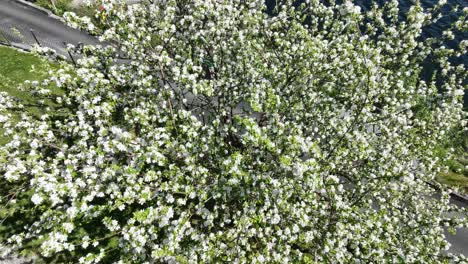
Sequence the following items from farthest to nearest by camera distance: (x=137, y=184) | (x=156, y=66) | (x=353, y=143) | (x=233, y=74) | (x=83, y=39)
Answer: (x=83, y=39), (x=233, y=74), (x=156, y=66), (x=353, y=143), (x=137, y=184)

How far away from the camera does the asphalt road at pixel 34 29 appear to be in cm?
2406

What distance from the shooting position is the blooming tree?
320 inches

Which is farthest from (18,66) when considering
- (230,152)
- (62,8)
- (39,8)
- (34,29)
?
(230,152)

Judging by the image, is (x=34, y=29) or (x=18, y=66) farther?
(x=34, y=29)

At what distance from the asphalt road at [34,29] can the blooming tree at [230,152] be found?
15414 mm

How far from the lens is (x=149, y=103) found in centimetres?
1030

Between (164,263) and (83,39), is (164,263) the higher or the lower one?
the lower one

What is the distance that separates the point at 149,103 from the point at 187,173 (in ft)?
9.15

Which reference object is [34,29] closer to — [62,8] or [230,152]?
[62,8]

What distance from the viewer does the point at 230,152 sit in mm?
10469

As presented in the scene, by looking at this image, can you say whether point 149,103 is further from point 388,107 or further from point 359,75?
point 388,107

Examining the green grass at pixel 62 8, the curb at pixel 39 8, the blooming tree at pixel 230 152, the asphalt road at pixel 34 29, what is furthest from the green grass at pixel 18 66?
the blooming tree at pixel 230 152

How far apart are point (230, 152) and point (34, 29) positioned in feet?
78.9

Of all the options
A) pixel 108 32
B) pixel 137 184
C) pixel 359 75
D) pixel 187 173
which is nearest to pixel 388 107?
pixel 359 75
